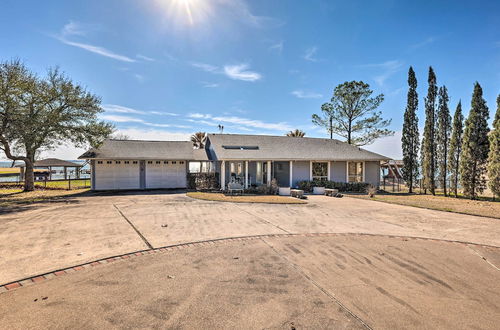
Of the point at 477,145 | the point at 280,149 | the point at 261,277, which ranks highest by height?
the point at 477,145

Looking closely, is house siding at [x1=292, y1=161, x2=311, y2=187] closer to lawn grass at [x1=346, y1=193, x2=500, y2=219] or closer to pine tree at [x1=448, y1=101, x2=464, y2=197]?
lawn grass at [x1=346, y1=193, x2=500, y2=219]

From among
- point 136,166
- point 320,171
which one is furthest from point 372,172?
Result: point 136,166

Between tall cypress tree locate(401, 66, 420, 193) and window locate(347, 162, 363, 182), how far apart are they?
481 centimetres

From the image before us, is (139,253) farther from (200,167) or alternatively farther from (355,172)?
(200,167)

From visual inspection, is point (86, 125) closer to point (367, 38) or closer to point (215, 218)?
point (215, 218)

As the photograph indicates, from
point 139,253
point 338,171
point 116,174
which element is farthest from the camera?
point 338,171

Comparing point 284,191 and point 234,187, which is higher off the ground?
point 234,187

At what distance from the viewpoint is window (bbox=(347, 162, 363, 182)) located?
2284 centimetres

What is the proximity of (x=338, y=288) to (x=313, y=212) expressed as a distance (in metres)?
7.31

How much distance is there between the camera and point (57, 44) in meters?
13.5

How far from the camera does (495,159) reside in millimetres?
17891

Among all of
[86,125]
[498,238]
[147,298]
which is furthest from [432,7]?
[86,125]

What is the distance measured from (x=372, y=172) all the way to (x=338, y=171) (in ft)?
10.9

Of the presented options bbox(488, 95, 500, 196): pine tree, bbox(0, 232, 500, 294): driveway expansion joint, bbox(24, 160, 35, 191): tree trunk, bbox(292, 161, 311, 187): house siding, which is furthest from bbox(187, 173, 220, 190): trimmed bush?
bbox(488, 95, 500, 196): pine tree
